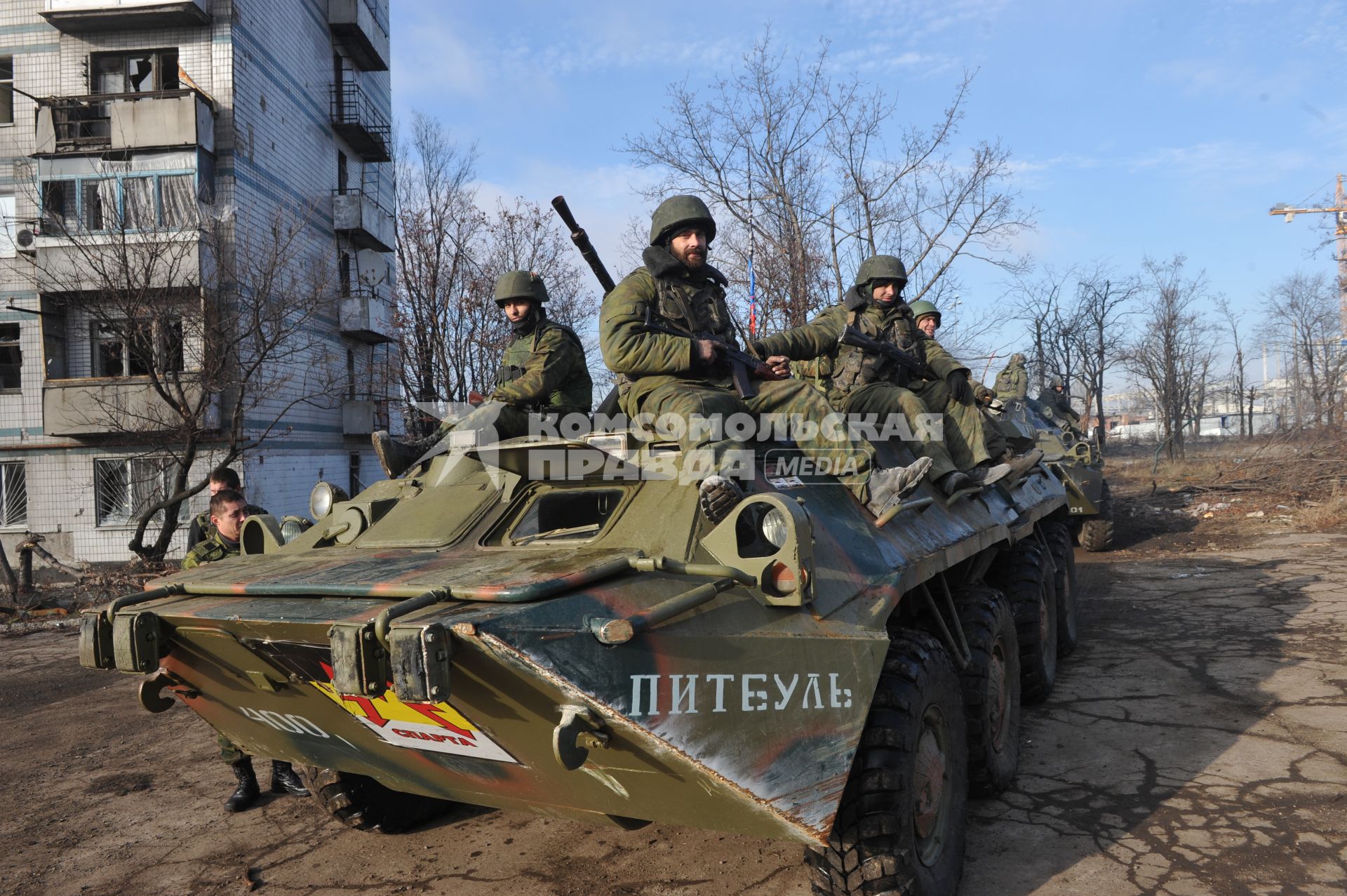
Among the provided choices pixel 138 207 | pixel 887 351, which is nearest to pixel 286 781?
pixel 887 351

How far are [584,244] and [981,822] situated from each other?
131 inches

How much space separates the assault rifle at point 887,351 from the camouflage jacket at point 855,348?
3 centimetres

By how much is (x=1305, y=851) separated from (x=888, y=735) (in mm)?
1876

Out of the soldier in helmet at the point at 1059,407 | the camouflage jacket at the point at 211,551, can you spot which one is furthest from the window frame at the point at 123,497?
the soldier in helmet at the point at 1059,407

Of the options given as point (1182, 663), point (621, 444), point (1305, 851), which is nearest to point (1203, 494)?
point (1182, 663)

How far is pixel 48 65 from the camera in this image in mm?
17906

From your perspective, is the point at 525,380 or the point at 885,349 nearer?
the point at 525,380

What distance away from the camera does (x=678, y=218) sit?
170 inches

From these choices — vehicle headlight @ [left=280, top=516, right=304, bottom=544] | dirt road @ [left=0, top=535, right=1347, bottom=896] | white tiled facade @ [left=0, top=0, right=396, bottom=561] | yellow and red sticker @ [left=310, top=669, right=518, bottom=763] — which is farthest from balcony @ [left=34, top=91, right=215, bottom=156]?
yellow and red sticker @ [left=310, top=669, right=518, bottom=763]

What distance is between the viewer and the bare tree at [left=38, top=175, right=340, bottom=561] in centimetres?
1238

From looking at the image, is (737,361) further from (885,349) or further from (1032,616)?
(1032,616)

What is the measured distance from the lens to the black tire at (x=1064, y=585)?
6754 mm

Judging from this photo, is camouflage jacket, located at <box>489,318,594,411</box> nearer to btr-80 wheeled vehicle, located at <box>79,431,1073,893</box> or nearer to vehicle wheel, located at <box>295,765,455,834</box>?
btr-80 wheeled vehicle, located at <box>79,431,1073,893</box>

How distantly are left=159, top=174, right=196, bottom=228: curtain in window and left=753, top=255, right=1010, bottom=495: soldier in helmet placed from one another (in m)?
10.6
